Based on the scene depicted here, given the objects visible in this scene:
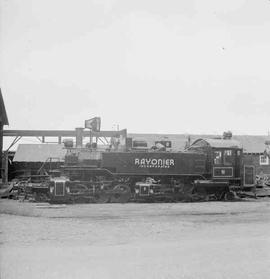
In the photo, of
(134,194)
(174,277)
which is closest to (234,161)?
(134,194)

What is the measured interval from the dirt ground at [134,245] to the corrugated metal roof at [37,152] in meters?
28.2

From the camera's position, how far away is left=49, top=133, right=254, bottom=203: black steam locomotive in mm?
20156

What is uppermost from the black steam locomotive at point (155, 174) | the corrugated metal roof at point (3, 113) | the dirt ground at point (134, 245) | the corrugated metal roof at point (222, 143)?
the corrugated metal roof at point (3, 113)

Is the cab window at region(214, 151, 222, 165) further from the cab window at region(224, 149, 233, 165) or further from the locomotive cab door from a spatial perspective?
the cab window at region(224, 149, 233, 165)

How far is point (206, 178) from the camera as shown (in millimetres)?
21703

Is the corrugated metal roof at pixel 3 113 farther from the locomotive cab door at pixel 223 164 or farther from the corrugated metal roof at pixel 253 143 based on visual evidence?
the corrugated metal roof at pixel 253 143

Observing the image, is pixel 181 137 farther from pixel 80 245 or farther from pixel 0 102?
pixel 80 245

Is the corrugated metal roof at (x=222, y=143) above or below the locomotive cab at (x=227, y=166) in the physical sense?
above

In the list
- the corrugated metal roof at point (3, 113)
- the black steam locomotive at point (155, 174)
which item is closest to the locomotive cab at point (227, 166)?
the black steam locomotive at point (155, 174)

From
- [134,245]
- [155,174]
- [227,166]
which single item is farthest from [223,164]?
[134,245]

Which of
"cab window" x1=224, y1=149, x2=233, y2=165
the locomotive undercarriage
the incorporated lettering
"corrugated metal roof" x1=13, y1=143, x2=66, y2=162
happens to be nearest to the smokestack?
the locomotive undercarriage

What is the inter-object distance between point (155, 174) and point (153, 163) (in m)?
0.52

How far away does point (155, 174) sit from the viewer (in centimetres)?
2108

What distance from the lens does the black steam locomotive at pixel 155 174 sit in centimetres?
2016
